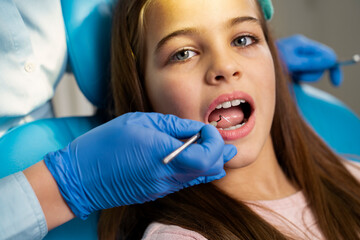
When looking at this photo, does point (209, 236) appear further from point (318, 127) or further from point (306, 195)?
point (318, 127)

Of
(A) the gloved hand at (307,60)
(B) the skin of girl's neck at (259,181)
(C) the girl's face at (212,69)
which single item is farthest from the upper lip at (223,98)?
(A) the gloved hand at (307,60)

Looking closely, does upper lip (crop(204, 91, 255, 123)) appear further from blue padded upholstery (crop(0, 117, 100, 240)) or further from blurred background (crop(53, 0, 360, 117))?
blurred background (crop(53, 0, 360, 117))

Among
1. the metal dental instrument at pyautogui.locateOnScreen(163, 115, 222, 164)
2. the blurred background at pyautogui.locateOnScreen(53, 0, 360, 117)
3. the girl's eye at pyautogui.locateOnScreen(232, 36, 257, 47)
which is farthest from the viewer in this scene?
the blurred background at pyautogui.locateOnScreen(53, 0, 360, 117)

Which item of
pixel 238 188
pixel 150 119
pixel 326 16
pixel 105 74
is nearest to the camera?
pixel 150 119

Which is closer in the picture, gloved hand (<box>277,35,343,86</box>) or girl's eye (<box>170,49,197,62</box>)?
girl's eye (<box>170,49,197,62</box>)

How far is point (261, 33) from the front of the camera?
3.73 ft

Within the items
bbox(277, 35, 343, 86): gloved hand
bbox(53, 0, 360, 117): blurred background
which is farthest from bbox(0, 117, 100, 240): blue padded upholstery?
bbox(53, 0, 360, 117): blurred background

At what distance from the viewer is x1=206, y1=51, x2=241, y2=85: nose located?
946mm

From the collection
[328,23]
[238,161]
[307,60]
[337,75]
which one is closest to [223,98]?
[238,161]

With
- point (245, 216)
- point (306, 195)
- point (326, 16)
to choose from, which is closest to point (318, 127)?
point (306, 195)

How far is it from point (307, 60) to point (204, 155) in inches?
44.2

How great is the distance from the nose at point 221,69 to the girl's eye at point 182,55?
7cm

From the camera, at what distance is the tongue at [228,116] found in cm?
104

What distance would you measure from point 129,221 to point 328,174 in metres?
0.75
